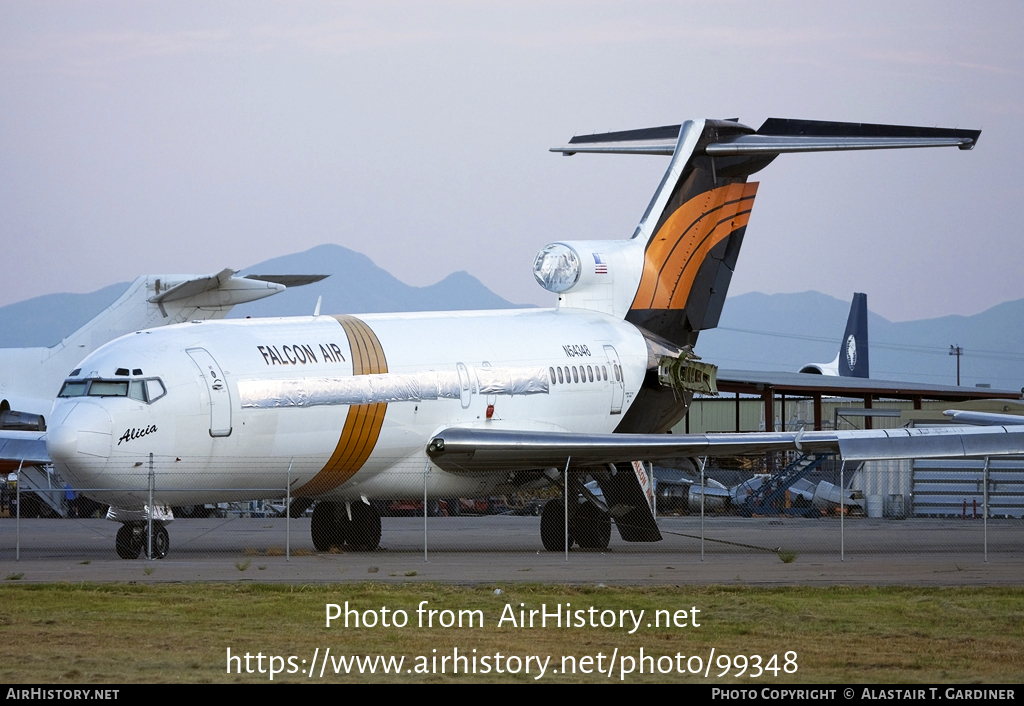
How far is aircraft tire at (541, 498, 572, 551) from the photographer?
25438 mm

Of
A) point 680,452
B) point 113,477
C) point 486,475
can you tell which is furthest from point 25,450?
point 680,452

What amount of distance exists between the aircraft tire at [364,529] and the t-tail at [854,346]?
47.1m

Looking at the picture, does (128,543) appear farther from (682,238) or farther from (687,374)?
(682,238)

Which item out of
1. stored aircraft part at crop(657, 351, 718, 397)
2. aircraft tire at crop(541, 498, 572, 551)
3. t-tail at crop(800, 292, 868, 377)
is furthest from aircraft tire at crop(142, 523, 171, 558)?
t-tail at crop(800, 292, 868, 377)

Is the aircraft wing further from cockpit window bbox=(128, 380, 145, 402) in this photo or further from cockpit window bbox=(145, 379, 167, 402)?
cockpit window bbox=(128, 380, 145, 402)

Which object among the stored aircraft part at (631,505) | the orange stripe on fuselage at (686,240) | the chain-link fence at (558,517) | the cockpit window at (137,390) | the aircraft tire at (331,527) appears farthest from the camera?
the orange stripe on fuselage at (686,240)

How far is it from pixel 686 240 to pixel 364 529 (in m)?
9.80

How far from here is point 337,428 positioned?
73.8ft

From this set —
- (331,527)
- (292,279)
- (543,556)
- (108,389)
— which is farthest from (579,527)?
(292,279)

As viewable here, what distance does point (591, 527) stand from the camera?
83.7 ft

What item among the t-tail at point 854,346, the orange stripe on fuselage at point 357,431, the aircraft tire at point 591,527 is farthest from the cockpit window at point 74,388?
the t-tail at point 854,346

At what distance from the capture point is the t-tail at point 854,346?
70.6 meters

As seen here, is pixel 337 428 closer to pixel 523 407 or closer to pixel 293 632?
pixel 523 407

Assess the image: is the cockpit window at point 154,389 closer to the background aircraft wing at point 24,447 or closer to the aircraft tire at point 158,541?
the aircraft tire at point 158,541
